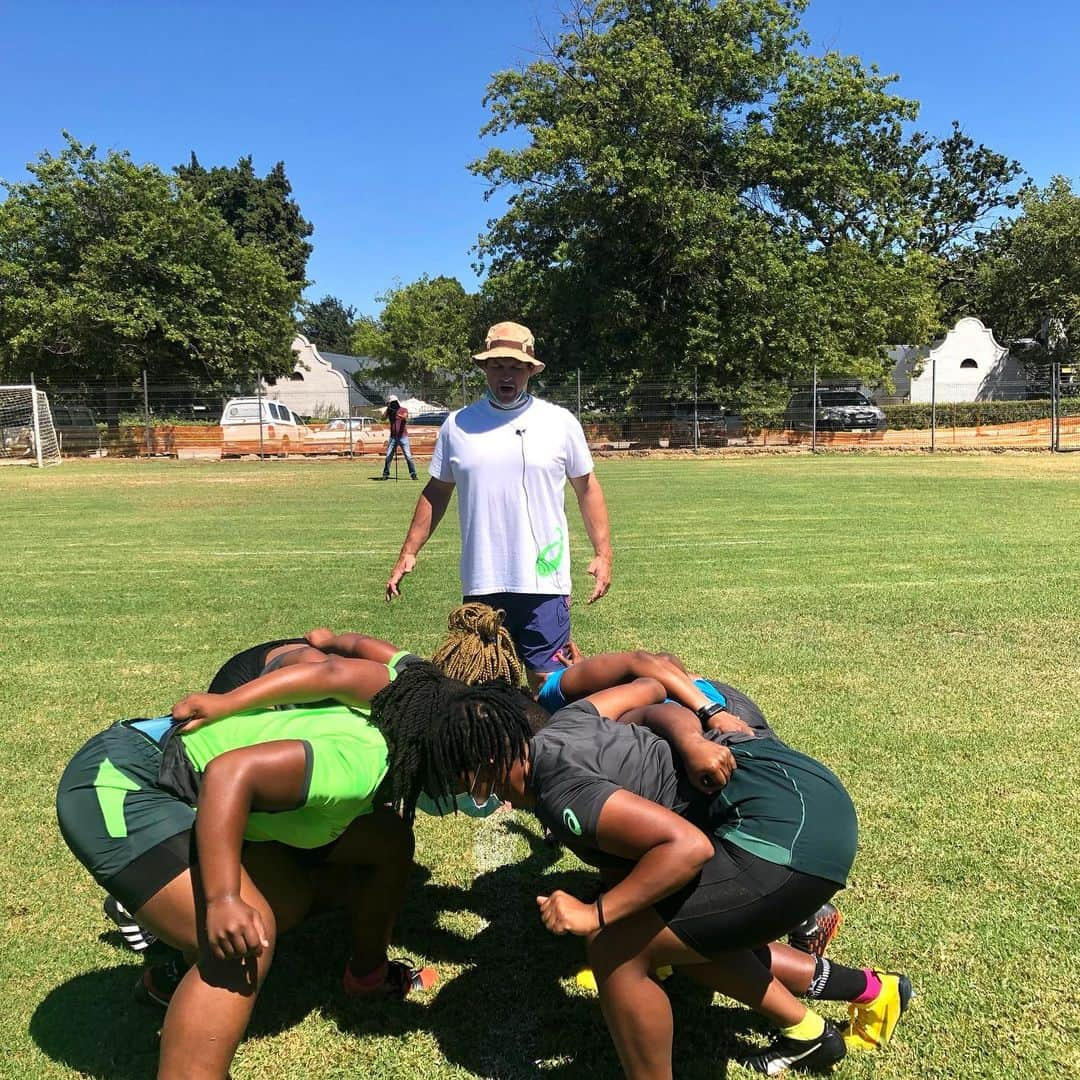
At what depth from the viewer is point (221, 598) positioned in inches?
324

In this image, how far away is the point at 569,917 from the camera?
2.17 meters

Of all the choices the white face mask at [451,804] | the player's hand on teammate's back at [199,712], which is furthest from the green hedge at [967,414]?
the player's hand on teammate's back at [199,712]

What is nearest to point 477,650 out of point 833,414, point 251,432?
point 251,432

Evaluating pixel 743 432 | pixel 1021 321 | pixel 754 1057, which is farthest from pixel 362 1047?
pixel 1021 321

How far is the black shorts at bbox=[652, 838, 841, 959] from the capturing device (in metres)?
2.25

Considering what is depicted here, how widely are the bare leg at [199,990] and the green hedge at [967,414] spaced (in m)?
34.5

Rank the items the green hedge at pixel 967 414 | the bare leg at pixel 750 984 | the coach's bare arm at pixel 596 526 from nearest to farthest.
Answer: the bare leg at pixel 750 984, the coach's bare arm at pixel 596 526, the green hedge at pixel 967 414

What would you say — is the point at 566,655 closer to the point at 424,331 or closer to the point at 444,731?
the point at 444,731

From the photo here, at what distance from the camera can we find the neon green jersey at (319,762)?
2.31 meters

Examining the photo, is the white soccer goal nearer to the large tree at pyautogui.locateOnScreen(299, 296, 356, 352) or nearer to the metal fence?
the metal fence

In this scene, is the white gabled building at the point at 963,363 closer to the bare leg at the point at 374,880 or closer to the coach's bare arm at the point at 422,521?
the coach's bare arm at the point at 422,521

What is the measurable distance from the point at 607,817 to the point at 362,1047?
3.65ft

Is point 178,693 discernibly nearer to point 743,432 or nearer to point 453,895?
point 453,895

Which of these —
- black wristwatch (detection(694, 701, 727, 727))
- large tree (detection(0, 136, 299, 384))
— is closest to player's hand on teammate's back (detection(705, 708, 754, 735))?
black wristwatch (detection(694, 701, 727, 727))
